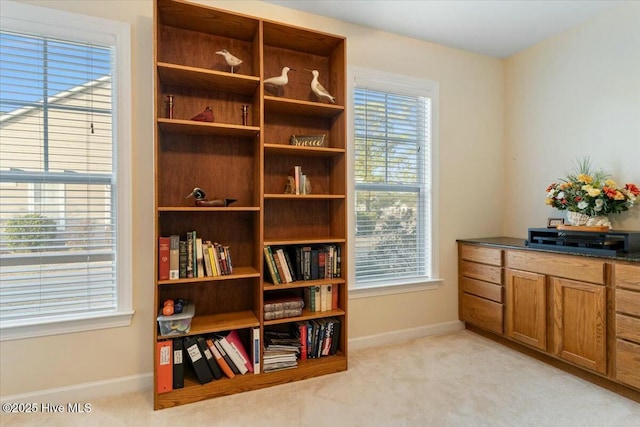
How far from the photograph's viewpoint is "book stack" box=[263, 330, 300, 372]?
7.23ft

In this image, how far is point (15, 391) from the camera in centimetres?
192

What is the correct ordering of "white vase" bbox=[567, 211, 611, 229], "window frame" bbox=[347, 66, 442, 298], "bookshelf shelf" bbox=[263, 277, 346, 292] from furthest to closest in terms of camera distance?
1. "window frame" bbox=[347, 66, 442, 298]
2. "white vase" bbox=[567, 211, 611, 229]
3. "bookshelf shelf" bbox=[263, 277, 346, 292]

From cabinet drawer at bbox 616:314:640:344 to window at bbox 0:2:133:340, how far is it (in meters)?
3.09

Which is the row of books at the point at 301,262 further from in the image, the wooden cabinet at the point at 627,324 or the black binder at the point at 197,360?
the wooden cabinet at the point at 627,324

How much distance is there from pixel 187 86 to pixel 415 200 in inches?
83.6

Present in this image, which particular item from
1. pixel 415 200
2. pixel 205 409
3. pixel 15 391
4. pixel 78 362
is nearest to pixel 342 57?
pixel 415 200

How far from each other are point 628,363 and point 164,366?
281cm

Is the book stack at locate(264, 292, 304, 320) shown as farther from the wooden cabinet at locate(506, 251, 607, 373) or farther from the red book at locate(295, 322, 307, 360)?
the wooden cabinet at locate(506, 251, 607, 373)

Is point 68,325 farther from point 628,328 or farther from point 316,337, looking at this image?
point 628,328

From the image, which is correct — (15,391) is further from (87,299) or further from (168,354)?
(168,354)

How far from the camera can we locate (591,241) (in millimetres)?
2223

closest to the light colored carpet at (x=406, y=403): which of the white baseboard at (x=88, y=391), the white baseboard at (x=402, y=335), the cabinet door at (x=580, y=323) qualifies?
the white baseboard at (x=88, y=391)

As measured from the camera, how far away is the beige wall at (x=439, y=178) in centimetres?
201

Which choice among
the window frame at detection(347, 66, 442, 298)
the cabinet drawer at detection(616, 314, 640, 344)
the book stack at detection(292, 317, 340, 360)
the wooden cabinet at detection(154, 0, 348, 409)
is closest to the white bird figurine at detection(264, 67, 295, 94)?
the wooden cabinet at detection(154, 0, 348, 409)
